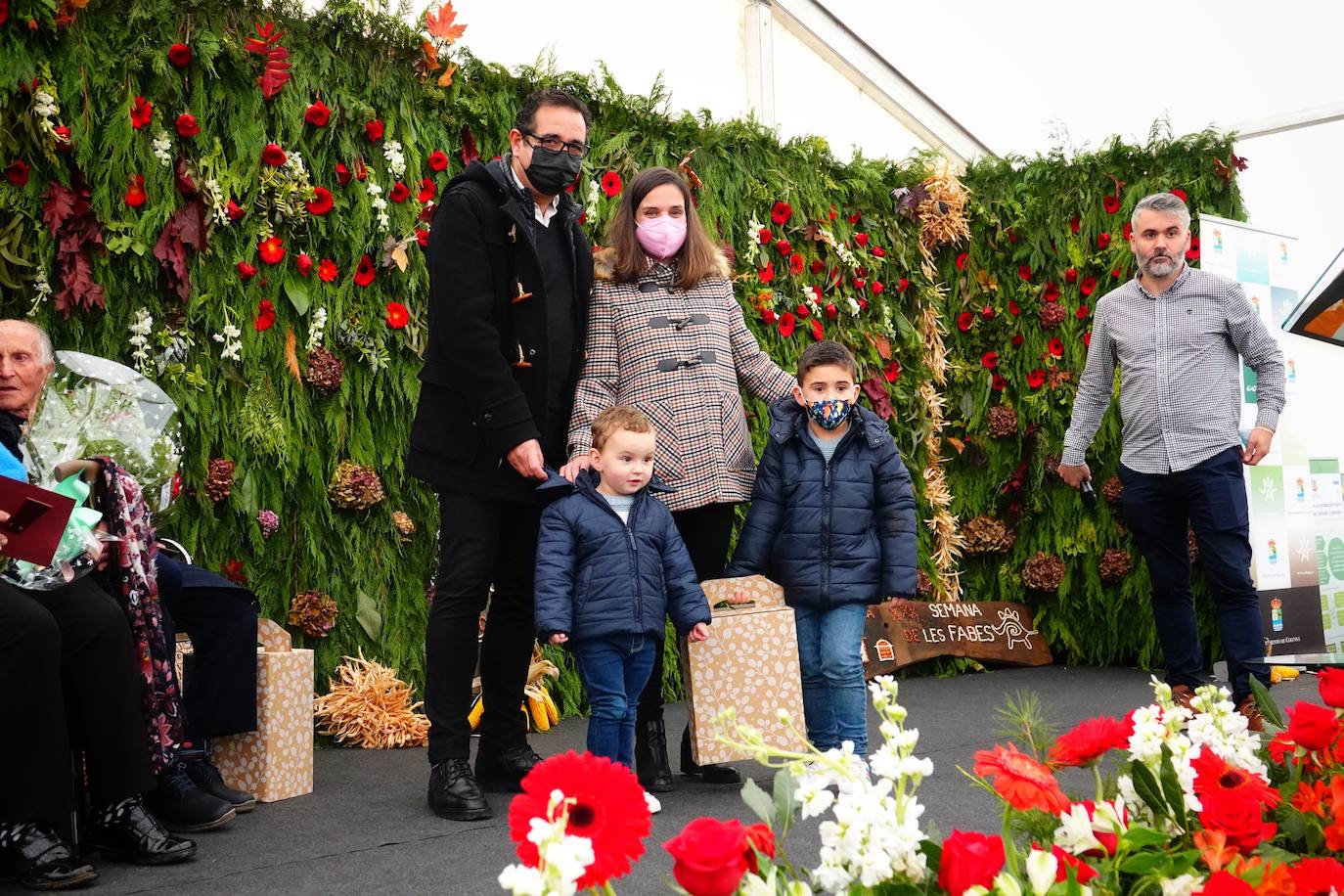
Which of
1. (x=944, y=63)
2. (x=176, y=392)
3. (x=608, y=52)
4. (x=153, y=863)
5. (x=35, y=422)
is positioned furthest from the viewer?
(x=944, y=63)

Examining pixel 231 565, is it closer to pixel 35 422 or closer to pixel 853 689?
pixel 35 422

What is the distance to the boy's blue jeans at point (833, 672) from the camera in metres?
3.20

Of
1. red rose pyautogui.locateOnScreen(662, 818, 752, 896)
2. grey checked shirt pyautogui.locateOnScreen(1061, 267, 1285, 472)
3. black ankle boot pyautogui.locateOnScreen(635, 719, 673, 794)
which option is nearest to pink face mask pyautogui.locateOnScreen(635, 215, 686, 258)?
black ankle boot pyautogui.locateOnScreen(635, 719, 673, 794)

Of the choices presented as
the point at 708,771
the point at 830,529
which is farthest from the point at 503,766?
the point at 830,529

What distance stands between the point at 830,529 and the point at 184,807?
Answer: 5.45ft

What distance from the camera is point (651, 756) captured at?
10.4 feet

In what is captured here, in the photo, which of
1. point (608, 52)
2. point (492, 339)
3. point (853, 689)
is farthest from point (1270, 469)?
point (492, 339)

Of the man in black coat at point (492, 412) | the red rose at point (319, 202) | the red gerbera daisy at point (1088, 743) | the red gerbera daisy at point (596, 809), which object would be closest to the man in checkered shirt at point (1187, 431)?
the man in black coat at point (492, 412)

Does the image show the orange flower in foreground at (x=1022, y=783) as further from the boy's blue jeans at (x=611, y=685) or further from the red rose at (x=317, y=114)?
the red rose at (x=317, y=114)

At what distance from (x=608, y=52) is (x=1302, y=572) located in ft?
12.1

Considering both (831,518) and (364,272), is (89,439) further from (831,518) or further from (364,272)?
(831,518)

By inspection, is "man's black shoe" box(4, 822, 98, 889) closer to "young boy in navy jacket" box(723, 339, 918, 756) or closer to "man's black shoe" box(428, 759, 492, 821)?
"man's black shoe" box(428, 759, 492, 821)

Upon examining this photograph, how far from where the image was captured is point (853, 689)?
3.19 metres

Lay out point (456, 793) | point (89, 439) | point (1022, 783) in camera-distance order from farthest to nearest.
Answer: point (456, 793)
point (89, 439)
point (1022, 783)
